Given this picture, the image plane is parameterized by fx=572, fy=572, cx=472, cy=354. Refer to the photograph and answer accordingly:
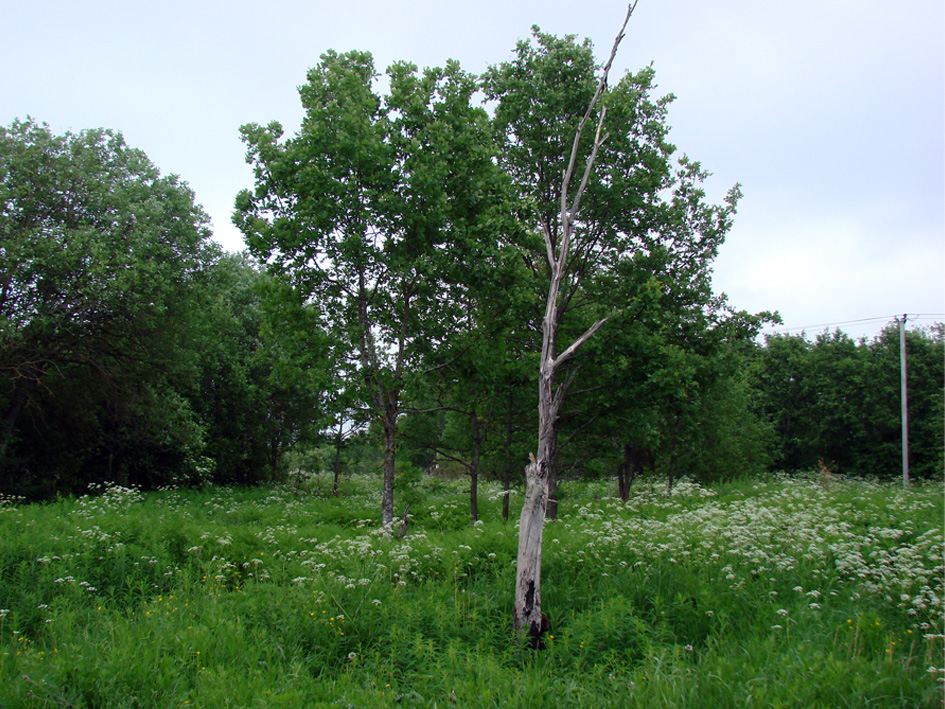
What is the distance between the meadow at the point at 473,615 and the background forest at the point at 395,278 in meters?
3.71

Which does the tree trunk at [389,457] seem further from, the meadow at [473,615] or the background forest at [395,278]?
the meadow at [473,615]

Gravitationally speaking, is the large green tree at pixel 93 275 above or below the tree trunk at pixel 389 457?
above

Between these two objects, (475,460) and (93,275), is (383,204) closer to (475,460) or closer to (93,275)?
(475,460)

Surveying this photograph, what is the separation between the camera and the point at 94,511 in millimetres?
11781

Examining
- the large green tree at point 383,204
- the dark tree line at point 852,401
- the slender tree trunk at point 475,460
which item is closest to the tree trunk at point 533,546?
the large green tree at point 383,204

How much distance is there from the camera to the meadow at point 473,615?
15.9 ft

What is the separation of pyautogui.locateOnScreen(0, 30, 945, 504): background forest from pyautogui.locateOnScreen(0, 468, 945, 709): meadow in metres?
3.71

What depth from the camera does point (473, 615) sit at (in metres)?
6.75

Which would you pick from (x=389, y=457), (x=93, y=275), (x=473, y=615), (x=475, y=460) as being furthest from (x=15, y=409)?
(x=473, y=615)

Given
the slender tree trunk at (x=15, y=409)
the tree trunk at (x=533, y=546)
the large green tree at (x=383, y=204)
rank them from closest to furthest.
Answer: the tree trunk at (x=533, y=546) → the large green tree at (x=383, y=204) → the slender tree trunk at (x=15, y=409)

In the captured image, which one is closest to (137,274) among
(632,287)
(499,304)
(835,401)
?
(499,304)

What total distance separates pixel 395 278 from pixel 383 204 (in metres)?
2.04

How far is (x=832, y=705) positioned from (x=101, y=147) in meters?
22.7

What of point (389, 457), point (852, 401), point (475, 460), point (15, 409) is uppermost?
point (852, 401)
